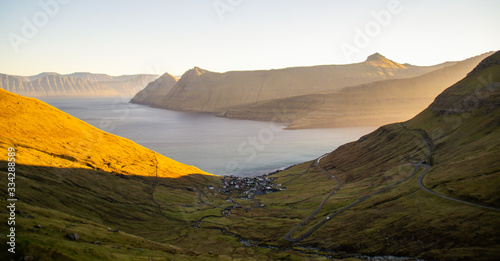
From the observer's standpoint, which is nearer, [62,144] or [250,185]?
[62,144]

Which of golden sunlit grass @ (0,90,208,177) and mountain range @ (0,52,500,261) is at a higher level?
golden sunlit grass @ (0,90,208,177)

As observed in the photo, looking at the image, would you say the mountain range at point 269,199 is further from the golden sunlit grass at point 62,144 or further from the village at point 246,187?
the village at point 246,187

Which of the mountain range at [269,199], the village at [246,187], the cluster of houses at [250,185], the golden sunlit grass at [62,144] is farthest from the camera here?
the cluster of houses at [250,185]

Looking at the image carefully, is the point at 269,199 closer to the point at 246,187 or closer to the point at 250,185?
the point at 246,187

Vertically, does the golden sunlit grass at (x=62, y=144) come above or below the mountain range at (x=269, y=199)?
above

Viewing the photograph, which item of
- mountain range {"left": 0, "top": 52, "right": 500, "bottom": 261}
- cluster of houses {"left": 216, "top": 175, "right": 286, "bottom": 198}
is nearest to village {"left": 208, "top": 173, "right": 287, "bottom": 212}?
cluster of houses {"left": 216, "top": 175, "right": 286, "bottom": 198}

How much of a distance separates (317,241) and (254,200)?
124ft

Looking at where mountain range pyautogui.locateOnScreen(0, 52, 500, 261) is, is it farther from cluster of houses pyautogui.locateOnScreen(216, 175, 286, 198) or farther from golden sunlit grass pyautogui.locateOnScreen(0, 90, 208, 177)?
cluster of houses pyautogui.locateOnScreen(216, 175, 286, 198)

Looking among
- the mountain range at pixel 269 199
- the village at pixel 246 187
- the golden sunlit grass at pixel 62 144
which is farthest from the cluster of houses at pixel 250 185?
the golden sunlit grass at pixel 62 144

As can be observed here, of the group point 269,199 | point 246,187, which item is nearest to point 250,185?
point 246,187

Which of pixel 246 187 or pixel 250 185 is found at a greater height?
pixel 250 185

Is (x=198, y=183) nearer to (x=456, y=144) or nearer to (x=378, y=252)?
(x=378, y=252)

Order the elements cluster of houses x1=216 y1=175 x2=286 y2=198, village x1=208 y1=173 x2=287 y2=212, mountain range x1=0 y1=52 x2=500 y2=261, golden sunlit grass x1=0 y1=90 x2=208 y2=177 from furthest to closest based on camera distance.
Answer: cluster of houses x1=216 y1=175 x2=286 y2=198 < village x1=208 y1=173 x2=287 y2=212 < golden sunlit grass x1=0 y1=90 x2=208 y2=177 < mountain range x1=0 y1=52 x2=500 y2=261

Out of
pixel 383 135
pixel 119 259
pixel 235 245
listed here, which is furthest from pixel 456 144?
pixel 119 259
